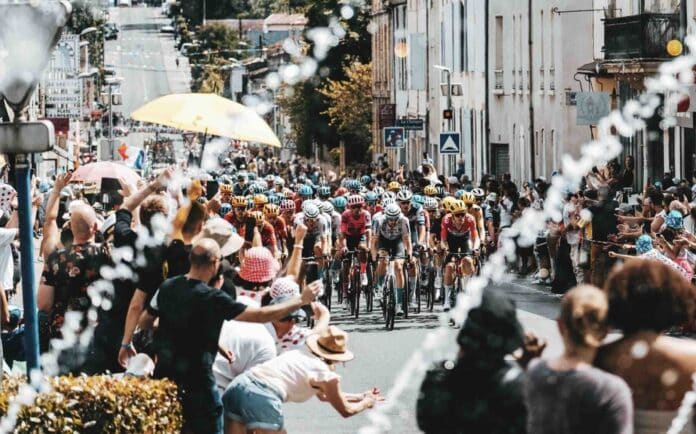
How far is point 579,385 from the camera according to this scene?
713 cm

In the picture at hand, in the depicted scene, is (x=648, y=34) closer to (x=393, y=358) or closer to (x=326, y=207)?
(x=326, y=207)

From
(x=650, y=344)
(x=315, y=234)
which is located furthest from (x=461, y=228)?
(x=650, y=344)

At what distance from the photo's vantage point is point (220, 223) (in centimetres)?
1171

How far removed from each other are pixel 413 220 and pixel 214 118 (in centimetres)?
927

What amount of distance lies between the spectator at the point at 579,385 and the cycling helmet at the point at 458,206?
1545cm

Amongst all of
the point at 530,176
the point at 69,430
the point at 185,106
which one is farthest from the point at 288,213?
the point at 530,176

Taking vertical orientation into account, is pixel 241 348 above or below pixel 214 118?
below

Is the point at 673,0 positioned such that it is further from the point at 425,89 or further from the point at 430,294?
the point at 425,89

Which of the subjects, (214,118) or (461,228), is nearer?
(214,118)

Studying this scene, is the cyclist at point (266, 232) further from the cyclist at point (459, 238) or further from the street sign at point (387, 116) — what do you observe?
the street sign at point (387, 116)

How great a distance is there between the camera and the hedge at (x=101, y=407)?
33.2 ft

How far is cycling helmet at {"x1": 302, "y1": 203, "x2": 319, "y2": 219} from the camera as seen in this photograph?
78.6 feet

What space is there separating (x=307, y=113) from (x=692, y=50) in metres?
44.1

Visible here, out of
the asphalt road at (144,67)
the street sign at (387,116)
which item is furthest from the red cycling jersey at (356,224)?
the asphalt road at (144,67)
